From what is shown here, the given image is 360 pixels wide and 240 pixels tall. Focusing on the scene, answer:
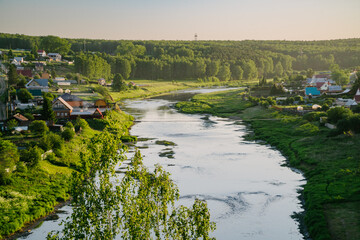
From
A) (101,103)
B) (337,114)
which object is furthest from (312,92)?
(101,103)

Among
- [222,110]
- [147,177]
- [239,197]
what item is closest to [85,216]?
[147,177]

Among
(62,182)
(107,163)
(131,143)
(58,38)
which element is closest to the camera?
(107,163)

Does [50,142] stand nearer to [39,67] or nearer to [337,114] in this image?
[337,114]

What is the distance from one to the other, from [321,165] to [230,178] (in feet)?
32.7

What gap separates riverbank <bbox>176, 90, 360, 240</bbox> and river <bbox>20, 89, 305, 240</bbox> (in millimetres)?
1379

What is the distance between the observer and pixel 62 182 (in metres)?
38.0

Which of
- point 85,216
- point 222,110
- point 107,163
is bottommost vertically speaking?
point 222,110

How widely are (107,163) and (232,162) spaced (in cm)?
2935

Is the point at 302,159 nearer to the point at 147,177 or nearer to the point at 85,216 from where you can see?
the point at 147,177

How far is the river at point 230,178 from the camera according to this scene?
29406 mm

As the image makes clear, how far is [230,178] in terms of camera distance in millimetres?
40344

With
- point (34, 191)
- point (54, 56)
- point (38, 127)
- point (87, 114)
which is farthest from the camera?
point (54, 56)

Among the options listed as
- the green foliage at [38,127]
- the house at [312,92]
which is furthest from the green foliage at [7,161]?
the house at [312,92]

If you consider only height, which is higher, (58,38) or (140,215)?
(58,38)
